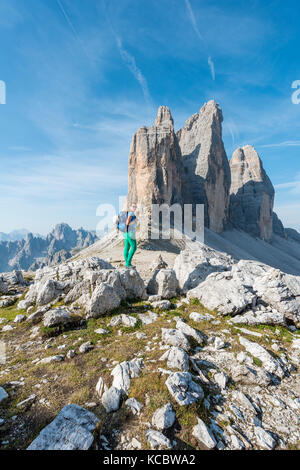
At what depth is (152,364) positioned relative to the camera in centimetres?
582

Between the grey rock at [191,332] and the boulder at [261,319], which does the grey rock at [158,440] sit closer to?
the grey rock at [191,332]

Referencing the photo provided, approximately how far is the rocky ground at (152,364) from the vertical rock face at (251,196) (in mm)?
119057

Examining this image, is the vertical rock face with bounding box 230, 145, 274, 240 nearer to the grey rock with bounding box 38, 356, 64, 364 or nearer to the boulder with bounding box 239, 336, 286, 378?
the boulder with bounding box 239, 336, 286, 378

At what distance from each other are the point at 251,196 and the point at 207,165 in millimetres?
46685

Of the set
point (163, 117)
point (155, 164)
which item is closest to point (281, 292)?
point (155, 164)

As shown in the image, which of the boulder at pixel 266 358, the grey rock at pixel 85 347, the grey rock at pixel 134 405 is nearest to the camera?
the grey rock at pixel 134 405

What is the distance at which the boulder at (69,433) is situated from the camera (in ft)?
11.7

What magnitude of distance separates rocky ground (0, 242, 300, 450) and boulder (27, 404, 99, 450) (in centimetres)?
2

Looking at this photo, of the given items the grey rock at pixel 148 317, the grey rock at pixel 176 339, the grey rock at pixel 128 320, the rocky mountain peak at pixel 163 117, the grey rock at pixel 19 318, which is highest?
the rocky mountain peak at pixel 163 117

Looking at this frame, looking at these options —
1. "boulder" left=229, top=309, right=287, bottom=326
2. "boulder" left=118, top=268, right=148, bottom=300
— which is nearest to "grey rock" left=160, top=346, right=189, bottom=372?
"boulder" left=229, top=309, right=287, bottom=326

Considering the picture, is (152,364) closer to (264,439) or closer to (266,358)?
(264,439)

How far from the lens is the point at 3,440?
A: 12.5 feet

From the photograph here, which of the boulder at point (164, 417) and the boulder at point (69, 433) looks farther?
the boulder at point (164, 417)

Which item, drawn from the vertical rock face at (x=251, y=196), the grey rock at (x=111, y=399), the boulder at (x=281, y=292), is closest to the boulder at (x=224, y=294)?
the boulder at (x=281, y=292)
